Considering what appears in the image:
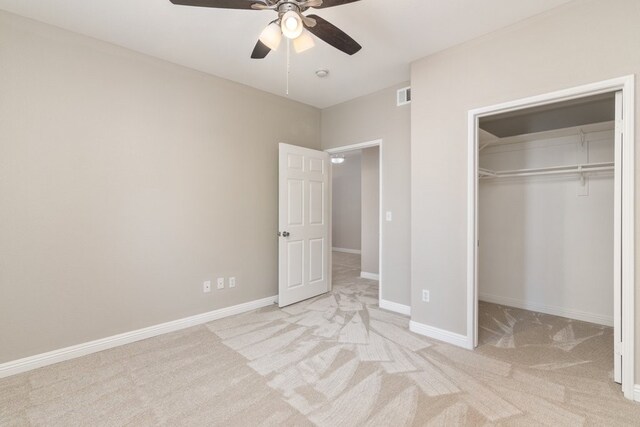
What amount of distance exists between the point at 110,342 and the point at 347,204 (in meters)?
6.61

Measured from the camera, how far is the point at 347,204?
334 inches

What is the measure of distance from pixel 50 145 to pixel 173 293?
66.4 inches

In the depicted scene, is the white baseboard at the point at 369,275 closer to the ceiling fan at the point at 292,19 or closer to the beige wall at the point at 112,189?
the beige wall at the point at 112,189

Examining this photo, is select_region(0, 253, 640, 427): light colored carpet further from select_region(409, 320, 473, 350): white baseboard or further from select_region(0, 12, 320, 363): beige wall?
select_region(0, 12, 320, 363): beige wall

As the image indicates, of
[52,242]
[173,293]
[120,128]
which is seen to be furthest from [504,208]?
[52,242]

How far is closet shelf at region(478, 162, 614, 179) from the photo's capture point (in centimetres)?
302

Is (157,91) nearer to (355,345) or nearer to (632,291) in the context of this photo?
(355,345)

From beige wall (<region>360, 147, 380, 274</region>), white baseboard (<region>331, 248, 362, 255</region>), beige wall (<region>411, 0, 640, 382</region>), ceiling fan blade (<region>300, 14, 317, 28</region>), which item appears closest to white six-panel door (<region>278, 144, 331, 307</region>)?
beige wall (<region>360, 147, 380, 274</region>)

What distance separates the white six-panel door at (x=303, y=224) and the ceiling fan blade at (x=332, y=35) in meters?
1.79

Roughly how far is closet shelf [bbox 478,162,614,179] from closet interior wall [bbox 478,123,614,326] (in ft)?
0.39

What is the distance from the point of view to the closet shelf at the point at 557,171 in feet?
9.92

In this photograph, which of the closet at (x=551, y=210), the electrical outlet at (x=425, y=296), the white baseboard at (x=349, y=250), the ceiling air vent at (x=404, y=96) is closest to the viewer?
the electrical outlet at (x=425, y=296)

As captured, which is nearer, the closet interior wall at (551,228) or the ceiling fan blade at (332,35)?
the ceiling fan blade at (332,35)

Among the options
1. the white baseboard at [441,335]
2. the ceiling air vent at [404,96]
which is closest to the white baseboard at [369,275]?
the white baseboard at [441,335]
